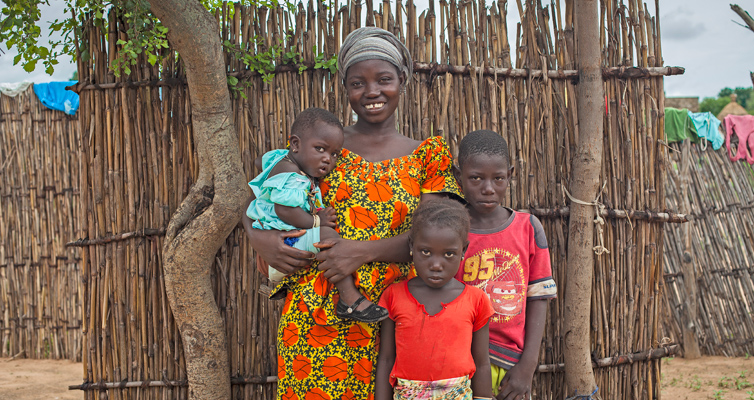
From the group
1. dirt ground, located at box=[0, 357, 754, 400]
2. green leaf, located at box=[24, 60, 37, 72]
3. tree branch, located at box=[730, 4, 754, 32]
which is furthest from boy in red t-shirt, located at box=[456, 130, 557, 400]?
dirt ground, located at box=[0, 357, 754, 400]

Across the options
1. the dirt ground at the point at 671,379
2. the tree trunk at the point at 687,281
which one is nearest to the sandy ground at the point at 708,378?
the dirt ground at the point at 671,379

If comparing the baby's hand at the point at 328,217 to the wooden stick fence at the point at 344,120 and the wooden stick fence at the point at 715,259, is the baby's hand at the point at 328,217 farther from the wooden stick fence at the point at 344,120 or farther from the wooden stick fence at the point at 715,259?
the wooden stick fence at the point at 715,259

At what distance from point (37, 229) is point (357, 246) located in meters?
6.22

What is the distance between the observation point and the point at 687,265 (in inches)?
248

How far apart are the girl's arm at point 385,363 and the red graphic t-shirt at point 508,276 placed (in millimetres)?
348

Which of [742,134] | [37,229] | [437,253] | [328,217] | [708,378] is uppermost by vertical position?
[742,134]

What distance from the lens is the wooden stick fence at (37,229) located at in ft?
22.0

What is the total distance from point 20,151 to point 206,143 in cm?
508

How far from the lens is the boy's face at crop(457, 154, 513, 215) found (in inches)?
84.7

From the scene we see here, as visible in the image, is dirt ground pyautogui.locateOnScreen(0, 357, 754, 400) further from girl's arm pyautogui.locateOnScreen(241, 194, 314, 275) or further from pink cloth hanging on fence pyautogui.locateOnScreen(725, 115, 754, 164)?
girl's arm pyautogui.locateOnScreen(241, 194, 314, 275)

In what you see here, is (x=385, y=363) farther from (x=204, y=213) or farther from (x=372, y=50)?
(x=204, y=213)

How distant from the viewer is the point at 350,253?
6.52ft

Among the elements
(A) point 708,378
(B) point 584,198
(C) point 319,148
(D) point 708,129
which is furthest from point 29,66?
(D) point 708,129

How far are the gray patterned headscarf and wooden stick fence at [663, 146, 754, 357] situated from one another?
205 inches
